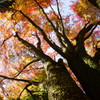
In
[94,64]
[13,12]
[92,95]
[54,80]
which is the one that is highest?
[13,12]

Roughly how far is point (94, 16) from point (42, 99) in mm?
5484

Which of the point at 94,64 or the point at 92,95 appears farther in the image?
the point at 94,64

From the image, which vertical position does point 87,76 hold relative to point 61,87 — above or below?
below

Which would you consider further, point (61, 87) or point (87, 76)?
point (87, 76)

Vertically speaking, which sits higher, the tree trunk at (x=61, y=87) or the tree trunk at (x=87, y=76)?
the tree trunk at (x=61, y=87)

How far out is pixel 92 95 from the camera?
18.2 feet

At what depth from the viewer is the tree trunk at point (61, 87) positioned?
435cm

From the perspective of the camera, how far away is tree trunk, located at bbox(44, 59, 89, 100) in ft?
14.3

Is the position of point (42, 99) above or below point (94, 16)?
below

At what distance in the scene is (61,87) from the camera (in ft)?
15.2

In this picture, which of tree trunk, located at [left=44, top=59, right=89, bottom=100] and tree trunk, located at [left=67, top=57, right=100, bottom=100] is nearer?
tree trunk, located at [left=44, top=59, right=89, bottom=100]

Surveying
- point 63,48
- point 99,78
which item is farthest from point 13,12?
point 99,78

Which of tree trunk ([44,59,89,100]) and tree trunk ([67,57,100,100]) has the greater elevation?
tree trunk ([44,59,89,100])

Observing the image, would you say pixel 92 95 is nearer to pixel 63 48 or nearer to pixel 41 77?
pixel 63 48
